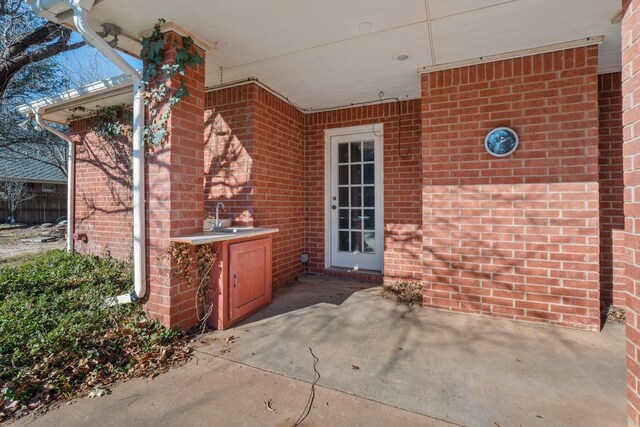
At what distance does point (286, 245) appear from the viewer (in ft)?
15.2

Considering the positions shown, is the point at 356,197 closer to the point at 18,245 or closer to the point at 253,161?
the point at 253,161

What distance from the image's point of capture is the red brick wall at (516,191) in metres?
2.94

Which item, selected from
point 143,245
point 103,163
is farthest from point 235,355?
point 103,163

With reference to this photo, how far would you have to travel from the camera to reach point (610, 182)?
348 cm

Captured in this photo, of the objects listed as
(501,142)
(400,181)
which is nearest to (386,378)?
(501,142)

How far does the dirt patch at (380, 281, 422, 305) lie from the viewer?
12.3 ft

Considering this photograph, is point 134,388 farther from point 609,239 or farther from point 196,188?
point 609,239

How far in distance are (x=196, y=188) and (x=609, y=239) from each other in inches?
181

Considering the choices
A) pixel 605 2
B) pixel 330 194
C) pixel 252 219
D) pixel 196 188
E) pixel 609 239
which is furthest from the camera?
pixel 330 194

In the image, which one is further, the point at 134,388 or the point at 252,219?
the point at 252,219

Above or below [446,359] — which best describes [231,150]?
above

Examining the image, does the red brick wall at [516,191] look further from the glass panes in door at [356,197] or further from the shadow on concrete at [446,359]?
the glass panes in door at [356,197]

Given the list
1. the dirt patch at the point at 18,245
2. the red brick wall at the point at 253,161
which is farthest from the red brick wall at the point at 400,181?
Result: the dirt patch at the point at 18,245

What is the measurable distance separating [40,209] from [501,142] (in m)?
17.5
